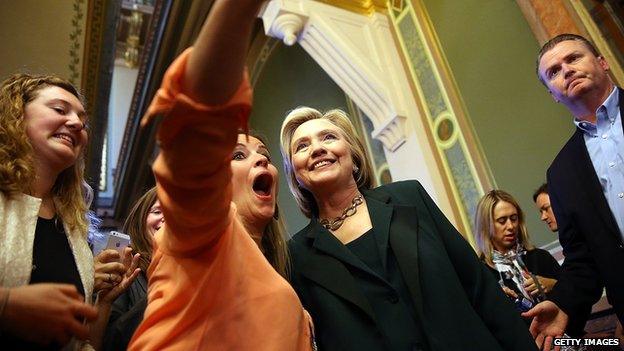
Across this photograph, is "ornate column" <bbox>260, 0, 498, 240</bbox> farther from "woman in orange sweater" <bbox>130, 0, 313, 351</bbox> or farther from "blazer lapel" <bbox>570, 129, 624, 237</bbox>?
"woman in orange sweater" <bbox>130, 0, 313, 351</bbox>

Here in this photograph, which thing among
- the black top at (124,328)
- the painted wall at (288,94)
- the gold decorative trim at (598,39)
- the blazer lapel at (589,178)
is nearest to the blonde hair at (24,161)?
the black top at (124,328)

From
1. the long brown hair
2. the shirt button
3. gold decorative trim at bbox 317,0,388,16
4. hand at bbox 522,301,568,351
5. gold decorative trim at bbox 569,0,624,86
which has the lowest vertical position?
hand at bbox 522,301,568,351

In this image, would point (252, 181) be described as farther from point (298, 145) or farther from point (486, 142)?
point (486, 142)

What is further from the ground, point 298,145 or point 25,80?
point 25,80

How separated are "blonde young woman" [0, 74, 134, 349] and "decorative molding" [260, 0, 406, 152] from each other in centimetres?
331

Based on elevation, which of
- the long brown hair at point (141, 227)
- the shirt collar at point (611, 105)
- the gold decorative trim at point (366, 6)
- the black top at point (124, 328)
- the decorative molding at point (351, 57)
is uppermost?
the gold decorative trim at point (366, 6)

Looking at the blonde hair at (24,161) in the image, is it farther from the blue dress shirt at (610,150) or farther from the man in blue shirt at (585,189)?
the blue dress shirt at (610,150)

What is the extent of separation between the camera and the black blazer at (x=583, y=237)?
169 cm

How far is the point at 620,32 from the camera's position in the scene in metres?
2.89

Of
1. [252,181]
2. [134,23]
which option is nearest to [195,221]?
[252,181]

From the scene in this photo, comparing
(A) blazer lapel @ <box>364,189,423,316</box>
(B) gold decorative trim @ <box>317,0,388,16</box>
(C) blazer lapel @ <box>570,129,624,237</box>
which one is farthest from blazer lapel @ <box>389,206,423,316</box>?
(B) gold decorative trim @ <box>317,0,388,16</box>

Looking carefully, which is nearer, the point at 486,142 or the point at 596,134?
the point at 596,134

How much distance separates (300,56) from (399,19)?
64.4 inches

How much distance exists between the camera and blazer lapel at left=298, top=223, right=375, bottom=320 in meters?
1.25
